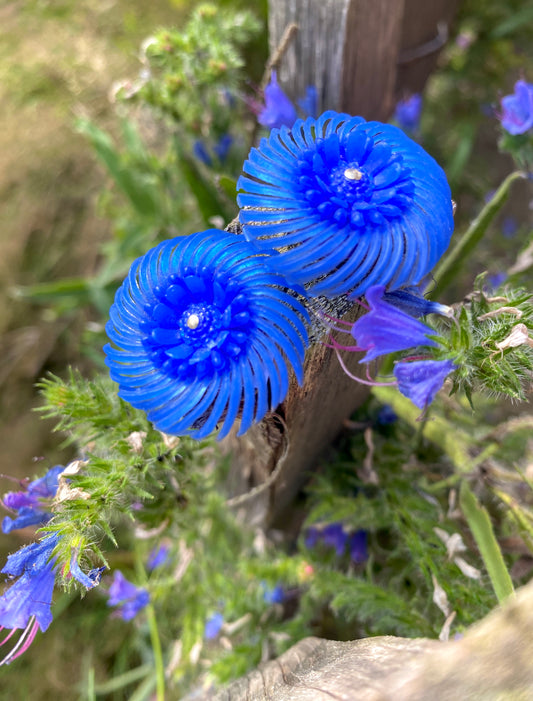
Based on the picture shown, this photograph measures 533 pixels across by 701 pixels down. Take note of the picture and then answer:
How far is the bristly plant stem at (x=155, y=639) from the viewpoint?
48.6 inches

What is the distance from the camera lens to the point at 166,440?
873 millimetres

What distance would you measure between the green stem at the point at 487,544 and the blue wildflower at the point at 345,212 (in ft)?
1.91

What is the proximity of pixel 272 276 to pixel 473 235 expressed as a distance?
0.78 meters

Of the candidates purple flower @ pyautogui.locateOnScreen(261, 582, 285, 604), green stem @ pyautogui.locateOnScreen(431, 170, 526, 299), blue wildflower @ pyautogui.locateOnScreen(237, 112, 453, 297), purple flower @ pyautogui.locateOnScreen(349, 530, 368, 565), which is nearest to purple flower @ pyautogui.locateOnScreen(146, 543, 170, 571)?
purple flower @ pyautogui.locateOnScreen(261, 582, 285, 604)

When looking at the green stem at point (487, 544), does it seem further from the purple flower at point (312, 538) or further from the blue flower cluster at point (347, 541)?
the purple flower at point (312, 538)

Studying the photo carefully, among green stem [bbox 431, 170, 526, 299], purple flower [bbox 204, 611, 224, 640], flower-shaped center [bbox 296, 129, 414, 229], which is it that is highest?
green stem [bbox 431, 170, 526, 299]

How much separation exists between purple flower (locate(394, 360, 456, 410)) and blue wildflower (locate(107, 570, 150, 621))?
1.04 metres

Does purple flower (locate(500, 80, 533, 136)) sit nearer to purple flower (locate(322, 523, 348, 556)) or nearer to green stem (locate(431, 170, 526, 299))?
green stem (locate(431, 170, 526, 299))

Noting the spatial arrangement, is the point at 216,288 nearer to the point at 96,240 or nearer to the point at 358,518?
the point at 358,518

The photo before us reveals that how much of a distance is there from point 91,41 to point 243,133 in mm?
1339

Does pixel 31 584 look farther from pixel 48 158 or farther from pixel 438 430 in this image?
pixel 48 158

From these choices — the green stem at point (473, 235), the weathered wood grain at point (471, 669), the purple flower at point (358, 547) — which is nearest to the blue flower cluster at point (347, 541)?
the purple flower at point (358, 547)

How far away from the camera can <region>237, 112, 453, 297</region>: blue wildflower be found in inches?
24.9

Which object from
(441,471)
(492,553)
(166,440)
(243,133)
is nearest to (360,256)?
(166,440)
